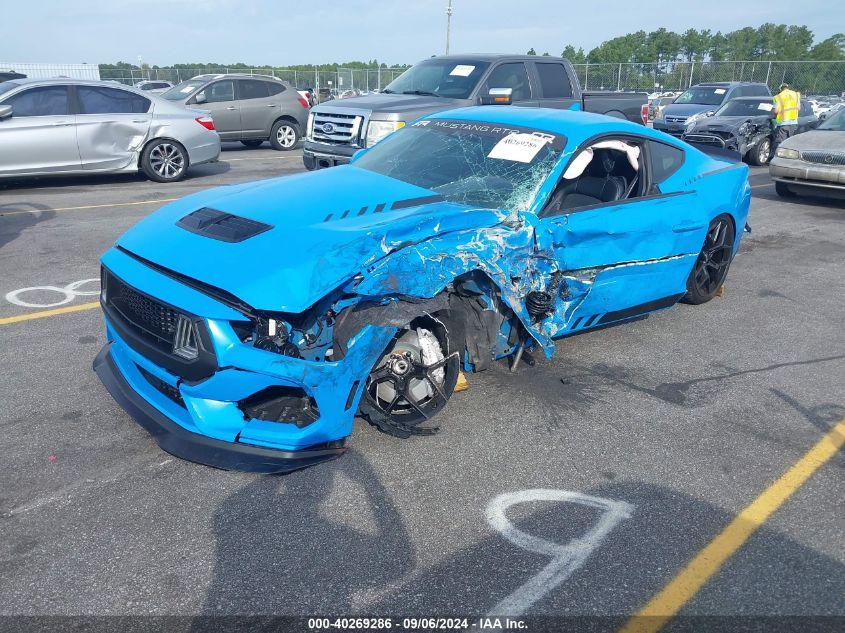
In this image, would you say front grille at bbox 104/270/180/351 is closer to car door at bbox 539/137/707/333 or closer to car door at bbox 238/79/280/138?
car door at bbox 539/137/707/333

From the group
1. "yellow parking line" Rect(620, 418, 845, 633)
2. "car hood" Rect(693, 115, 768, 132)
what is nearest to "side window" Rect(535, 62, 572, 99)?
"car hood" Rect(693, 115, 768, 132)

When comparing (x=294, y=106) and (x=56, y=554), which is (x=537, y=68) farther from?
(x=56, y=554)

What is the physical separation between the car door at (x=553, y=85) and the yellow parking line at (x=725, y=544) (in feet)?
27.2

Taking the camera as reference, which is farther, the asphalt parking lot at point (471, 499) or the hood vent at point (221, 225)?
the hood vent at point (221, 225)

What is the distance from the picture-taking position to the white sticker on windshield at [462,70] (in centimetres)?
1057

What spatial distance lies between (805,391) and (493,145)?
2.60 m

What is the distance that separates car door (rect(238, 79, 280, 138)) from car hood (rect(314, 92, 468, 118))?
5.91 m

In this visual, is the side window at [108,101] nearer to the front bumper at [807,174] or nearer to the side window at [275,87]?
the side window at [275,87]

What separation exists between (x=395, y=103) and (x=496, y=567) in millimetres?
8256

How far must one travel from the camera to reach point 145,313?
3309mm

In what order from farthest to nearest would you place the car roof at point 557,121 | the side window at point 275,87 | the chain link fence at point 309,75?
the chain link fence at point 309,75 → the side window at point 275,87 → the car roof at point 557,121

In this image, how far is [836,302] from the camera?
20.9 feet

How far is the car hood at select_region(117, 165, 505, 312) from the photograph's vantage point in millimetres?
3102

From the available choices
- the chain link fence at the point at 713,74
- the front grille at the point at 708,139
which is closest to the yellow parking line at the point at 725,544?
the front grille at the point at 708,139
